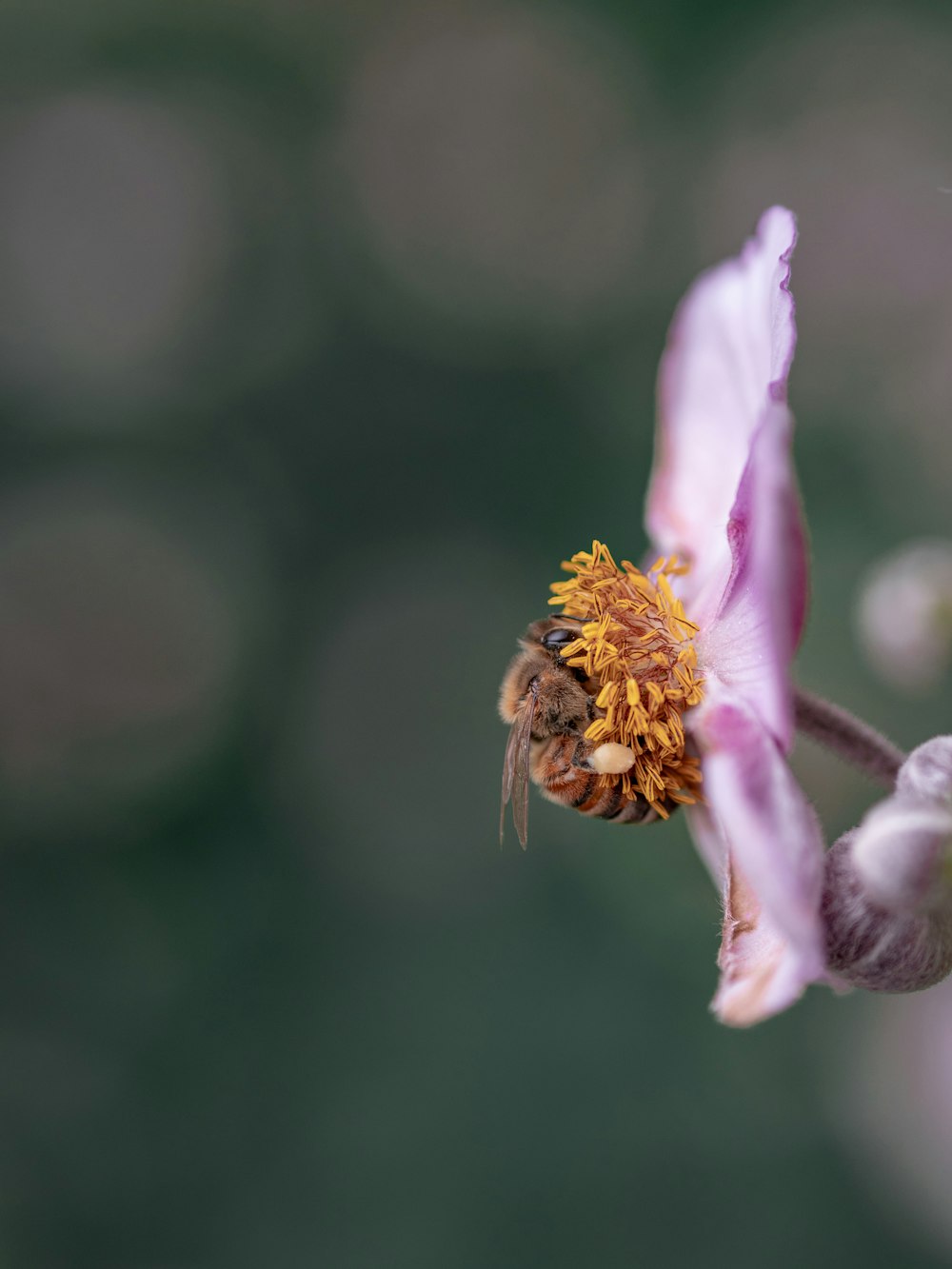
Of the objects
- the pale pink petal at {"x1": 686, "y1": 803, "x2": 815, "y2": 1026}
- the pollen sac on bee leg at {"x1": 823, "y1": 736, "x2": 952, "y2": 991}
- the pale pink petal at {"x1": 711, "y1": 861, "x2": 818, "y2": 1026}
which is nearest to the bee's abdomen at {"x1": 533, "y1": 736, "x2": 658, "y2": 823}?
the pale pink petal at {"x1": 686, "y1": 803, "x2": 815, "y2": 1026}

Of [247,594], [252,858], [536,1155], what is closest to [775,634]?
[536,1155]

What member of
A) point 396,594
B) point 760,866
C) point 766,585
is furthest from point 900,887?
point 396,594

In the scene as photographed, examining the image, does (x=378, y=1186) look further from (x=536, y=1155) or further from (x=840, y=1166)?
(x=840, y=1166)

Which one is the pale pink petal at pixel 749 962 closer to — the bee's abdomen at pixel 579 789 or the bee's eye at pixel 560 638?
the bee's abdomen at pixel 579 789

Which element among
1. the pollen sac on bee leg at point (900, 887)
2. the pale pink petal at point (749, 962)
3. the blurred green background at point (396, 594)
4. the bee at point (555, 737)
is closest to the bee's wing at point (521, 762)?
the bee at point (555, 737)

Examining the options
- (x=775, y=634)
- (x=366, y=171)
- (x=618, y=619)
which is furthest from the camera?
(x=366, y=171)

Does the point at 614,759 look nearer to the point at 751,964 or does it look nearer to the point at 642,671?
the point at 642,671

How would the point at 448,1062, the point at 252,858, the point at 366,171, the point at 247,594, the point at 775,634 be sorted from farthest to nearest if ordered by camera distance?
the point at 366,171 → the point at 247,594 → the point at 252,858 → the point at 448,1062 → the point at 775,634

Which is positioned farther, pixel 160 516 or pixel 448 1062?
pixel 160 516
